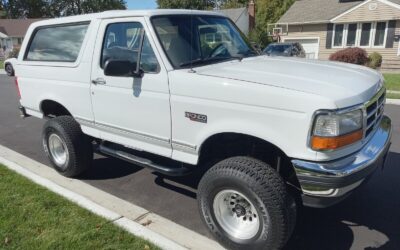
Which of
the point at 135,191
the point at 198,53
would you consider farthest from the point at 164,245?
the point at 198,53

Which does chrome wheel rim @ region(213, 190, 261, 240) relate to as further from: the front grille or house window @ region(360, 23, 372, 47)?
house window @ region(360, 23, 372, 47)

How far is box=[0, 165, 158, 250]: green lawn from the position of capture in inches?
140

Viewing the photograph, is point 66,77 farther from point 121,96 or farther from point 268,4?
point 268,4

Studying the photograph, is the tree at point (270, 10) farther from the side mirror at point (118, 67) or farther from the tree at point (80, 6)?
the tree at point (80, 6)

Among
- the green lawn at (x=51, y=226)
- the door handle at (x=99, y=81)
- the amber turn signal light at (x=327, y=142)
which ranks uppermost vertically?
the door handle at (x=99, y=81)

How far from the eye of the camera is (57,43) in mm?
5094

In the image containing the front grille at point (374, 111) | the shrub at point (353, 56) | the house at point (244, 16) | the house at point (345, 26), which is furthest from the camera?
the house at point (244, 16)

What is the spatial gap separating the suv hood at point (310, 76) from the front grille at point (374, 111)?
0.27ft

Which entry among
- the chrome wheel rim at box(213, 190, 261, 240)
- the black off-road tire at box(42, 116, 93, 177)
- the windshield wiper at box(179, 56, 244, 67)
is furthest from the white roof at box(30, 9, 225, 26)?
the chrome wheel rim at box(213, 190, 261, 240)

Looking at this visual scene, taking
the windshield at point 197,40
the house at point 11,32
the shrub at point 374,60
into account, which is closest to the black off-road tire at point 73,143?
the windshield at point 197,40

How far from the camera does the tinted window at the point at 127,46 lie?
3.87 m

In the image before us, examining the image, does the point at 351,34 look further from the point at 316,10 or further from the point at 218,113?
the point at 218,113

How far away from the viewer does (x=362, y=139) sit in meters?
3.18

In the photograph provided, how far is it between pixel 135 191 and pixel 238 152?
1692mm
